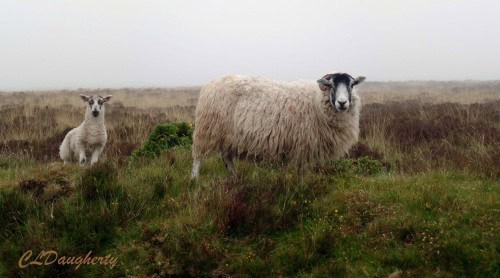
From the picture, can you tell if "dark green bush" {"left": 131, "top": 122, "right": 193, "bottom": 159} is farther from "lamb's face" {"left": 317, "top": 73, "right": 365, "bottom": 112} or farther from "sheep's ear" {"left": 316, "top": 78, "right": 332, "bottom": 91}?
"lamb's face" {"left": 317, "top": 73, "right": 365, "bottom": 112}

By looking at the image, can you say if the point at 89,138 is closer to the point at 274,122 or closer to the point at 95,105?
the point at 95,105

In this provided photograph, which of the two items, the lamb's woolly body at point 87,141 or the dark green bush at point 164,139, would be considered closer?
the dark green bush at point 164,139

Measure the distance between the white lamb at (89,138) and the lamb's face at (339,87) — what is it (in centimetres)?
518

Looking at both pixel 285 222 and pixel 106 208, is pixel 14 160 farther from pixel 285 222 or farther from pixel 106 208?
pixel 285 222

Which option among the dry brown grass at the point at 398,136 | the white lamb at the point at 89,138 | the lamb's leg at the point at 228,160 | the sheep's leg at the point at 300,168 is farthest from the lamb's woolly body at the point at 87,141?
the sheep's leg at the point at 300,168

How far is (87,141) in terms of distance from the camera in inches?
367

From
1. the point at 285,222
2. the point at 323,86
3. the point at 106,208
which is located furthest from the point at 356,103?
the point at 106,208

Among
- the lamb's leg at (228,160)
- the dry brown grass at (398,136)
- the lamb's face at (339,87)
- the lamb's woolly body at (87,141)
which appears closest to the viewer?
the lamb's face at (339,87)

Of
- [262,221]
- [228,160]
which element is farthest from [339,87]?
[262,221]

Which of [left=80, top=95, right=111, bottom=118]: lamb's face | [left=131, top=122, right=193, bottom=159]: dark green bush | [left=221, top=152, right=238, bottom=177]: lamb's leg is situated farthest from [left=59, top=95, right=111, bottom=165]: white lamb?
[left=221, top=152, right=238, bottom=177]: lamb's leg

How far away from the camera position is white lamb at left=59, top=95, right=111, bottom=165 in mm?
9273
